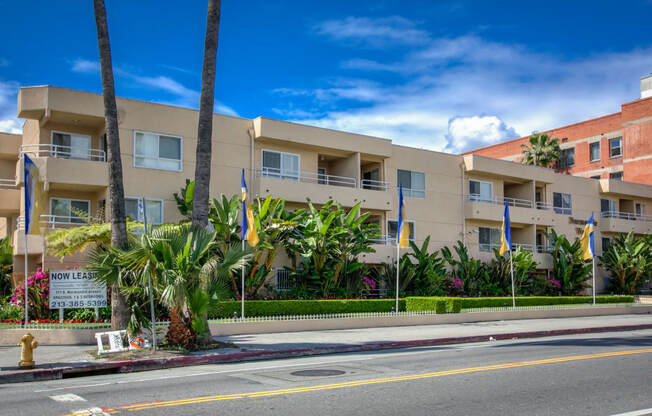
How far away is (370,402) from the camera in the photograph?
8273 millimetres

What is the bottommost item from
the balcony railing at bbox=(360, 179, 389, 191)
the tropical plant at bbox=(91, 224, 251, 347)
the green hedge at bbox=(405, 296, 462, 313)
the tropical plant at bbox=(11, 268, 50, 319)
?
the green hedge at bbox=(405, 296, 462, 313)

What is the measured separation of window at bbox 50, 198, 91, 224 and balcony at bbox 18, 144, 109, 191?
739 mm

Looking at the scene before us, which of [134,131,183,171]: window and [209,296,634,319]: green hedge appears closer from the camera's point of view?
[209,296,634,319]: green hedge

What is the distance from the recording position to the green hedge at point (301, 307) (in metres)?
21.8

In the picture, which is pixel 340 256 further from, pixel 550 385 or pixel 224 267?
pixel 550 385

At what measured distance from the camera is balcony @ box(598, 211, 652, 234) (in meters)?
43.8

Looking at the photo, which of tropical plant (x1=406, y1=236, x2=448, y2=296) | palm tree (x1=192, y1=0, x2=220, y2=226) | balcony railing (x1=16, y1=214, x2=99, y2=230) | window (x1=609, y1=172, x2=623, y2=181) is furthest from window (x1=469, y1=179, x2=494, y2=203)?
palm tree (x1=192, y1=0, x2=220, y2=226)

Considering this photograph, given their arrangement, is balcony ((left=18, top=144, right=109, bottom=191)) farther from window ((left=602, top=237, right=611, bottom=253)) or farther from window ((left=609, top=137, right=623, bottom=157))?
window ((left=609, top=137, right=623, bottom=157))

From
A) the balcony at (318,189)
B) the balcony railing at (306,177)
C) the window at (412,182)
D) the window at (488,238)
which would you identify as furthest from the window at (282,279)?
the window at (488,238)

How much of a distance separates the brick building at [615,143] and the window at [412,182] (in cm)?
2413

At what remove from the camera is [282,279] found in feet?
92.6

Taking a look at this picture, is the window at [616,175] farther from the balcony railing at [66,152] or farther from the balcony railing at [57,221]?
the balcony railing at [57,221]

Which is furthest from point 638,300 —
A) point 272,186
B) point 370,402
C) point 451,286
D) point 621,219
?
point 370,402

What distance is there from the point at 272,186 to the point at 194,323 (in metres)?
13.6
